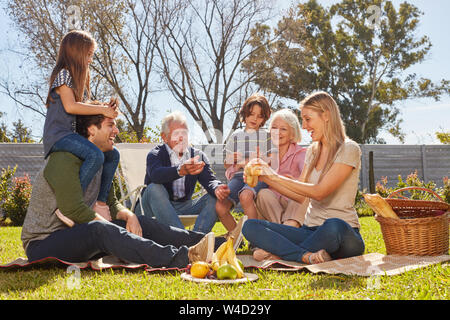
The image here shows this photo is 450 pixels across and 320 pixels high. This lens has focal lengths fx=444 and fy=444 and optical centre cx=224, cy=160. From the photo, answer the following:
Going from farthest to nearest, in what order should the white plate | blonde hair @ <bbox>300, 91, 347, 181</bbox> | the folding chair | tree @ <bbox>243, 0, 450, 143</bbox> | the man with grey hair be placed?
tree @ <bbox>243, 0, 450, 143</bbox>
the folding chair
the man with grey hair
blonde hair @ <bbox>300, 91, 347, 181</bbox>
the white plate

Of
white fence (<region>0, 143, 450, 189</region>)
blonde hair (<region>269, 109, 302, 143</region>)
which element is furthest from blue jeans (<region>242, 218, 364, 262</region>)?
white fence (<region>0, 143, 450, 189</region>)

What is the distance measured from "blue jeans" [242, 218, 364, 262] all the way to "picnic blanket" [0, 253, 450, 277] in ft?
0.25

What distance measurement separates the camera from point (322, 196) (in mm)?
2885

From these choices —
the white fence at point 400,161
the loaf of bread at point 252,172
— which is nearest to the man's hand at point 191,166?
the loaf of bread at point 252,172

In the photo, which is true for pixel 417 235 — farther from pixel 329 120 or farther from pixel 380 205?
pixel 329 120

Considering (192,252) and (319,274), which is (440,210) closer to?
(319,274)

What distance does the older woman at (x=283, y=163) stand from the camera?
3572mm

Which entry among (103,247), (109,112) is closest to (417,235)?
(103,247)

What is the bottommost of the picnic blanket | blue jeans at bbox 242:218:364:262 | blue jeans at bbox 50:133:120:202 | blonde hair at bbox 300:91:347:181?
the picnic blanket

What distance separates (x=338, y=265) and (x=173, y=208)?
146 cm

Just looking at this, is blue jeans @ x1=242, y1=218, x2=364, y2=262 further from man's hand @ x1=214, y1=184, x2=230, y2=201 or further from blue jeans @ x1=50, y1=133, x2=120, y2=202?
blue jeans @ x1=50, y1=133, x2=120, y2=202

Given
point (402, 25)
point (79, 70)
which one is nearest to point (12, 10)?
point (79, 70)

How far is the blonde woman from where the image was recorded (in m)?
2.88

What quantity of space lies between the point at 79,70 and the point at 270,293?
2291 mm
